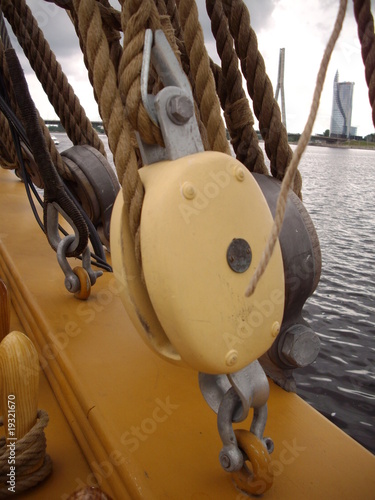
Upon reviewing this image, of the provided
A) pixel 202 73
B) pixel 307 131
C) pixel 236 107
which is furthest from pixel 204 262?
pixel 236 107

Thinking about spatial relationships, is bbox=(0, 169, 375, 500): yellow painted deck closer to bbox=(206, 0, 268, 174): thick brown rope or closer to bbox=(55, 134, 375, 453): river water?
bbox=(206, 0, 268, 174): thick brown rope

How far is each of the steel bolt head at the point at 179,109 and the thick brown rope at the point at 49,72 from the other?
1.00 m

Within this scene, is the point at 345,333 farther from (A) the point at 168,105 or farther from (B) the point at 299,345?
(A) the point at 168,105

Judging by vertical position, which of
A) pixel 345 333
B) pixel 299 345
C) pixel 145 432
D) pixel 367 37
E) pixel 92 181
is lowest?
pixel 345 333

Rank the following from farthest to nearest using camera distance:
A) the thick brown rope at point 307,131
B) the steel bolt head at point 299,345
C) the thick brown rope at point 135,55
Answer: the steel bolt head at point 299,345 → the thick brown rope at point 135,55 → the thick brown rope at point 307,131

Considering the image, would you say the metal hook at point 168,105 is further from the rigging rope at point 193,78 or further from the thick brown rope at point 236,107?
the thick brown rope at point 236,107

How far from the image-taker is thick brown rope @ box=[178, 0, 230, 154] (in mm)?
708

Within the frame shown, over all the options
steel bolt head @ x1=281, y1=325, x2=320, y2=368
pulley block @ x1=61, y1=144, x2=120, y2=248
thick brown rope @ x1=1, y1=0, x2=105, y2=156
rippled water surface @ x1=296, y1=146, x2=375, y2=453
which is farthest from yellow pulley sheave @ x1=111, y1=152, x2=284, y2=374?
rippled water surface @ x1=296, y1=146, x2=375, y2=453

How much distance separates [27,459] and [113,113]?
0.53 metres

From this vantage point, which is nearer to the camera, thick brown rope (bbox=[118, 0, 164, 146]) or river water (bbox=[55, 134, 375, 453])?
thick brown rope (bbox=[118, 0, 164, 146])

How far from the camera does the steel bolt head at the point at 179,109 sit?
0.59m

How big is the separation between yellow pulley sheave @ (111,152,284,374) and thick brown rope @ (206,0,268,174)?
0.37m

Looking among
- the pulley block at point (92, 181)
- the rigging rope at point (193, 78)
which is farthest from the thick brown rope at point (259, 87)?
the pulley block at point (92, 181)

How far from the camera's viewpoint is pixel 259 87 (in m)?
0.96
